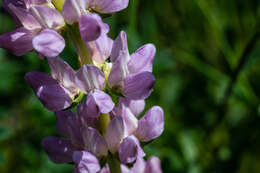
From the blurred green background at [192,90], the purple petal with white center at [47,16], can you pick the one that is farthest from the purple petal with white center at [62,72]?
the blurred green background at [192,90]

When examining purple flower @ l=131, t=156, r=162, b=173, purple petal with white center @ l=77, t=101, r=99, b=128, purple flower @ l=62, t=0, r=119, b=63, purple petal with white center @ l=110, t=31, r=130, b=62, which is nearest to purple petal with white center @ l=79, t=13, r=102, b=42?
purple flower @ l=62, t=0, r=119, b=63

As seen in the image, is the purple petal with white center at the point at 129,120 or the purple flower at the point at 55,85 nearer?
the purple flower at the point at 55,85

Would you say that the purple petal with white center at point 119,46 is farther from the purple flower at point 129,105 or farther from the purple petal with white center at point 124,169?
the purple petal with white center at point 124,169

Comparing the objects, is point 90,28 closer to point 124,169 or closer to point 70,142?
point 70,142

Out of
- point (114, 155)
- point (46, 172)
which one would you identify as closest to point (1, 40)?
point (114, 155)

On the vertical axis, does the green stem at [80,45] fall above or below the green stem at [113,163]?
above

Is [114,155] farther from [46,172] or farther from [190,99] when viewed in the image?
[190,99]

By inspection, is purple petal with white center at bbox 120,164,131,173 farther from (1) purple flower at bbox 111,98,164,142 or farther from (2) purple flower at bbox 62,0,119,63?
(2) purple flower at bbox 62,0,119,63
